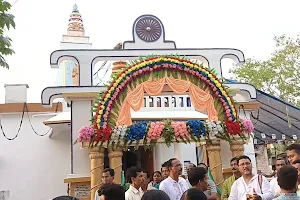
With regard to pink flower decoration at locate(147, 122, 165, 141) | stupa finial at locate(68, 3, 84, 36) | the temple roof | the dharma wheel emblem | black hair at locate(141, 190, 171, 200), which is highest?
stupa finial at locate(68, 3, 84, 36)

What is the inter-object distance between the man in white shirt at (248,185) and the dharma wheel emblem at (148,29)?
4522mm

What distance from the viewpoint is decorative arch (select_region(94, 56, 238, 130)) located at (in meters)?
6.67

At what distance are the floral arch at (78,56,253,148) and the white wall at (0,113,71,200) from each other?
2.96 meters

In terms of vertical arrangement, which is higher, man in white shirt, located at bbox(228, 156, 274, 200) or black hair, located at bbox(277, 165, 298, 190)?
black hair, located at bbox(277, 165, 298, 190)

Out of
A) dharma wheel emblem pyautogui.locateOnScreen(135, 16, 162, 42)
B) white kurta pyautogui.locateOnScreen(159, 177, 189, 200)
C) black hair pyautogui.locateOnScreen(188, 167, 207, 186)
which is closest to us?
black hair pyautogui.locateOnScreen(188, 167, 207, 186)

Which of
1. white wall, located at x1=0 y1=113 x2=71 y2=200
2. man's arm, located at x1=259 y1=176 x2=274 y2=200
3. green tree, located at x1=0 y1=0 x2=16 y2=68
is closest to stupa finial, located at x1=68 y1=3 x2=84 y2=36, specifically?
white wall, located at x1=0 y1=113 x2=71 y2=200

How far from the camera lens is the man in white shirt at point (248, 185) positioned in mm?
3781

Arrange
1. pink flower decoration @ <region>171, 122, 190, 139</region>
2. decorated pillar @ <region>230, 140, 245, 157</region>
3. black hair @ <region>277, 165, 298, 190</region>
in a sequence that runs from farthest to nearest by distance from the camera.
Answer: decorated pillar @ <region>230, 140, 245, 157</region>
pink flower decoration @ <region>171, 122, 190, 139</region>
black hair @ <region>277, 165, 298, 190</region>

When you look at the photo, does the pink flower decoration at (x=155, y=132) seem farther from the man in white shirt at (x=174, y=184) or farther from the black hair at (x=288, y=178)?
the black hair at (x=288, y=178)

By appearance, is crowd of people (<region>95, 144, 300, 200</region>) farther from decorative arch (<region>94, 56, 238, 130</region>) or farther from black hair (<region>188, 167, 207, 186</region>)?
decorative arch (<region>94, 56, 238, 130</region>)

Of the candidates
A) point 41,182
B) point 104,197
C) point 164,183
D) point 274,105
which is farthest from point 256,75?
point 104,197

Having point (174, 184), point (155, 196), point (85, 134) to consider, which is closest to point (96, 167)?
point (85, 134)

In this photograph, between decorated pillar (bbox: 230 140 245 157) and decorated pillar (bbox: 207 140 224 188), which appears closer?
decorated pillar (bbox: 207 140 224 188)

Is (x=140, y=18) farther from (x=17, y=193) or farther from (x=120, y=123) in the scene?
(x=17, y=193)
